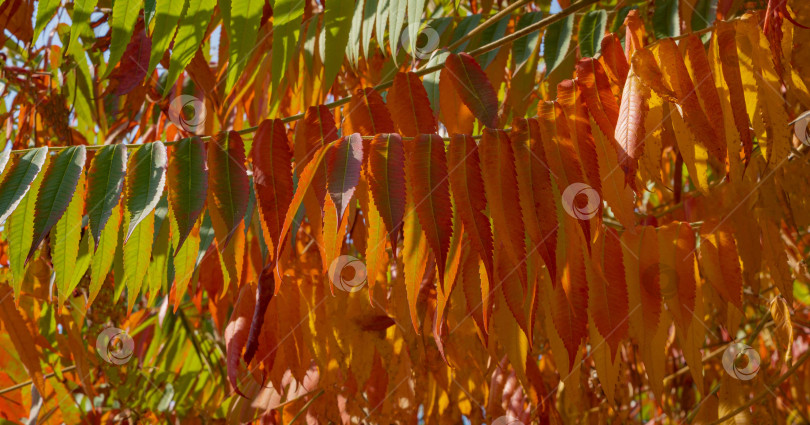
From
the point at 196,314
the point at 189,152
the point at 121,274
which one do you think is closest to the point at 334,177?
the point at 189,152

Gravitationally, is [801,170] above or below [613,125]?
below

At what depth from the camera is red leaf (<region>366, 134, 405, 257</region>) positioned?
4.17ft

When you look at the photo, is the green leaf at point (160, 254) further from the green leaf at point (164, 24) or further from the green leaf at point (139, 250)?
the green leaf at point (164, 24)

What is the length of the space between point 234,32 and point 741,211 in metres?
1.10

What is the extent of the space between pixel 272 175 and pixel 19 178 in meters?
0.45

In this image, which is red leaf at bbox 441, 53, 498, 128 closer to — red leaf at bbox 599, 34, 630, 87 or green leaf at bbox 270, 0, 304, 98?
red leaf at bbox 599, 34, 630, 87

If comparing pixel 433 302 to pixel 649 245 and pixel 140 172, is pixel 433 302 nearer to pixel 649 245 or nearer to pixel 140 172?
pixel 649 245

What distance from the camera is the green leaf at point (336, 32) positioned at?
1.74 meters

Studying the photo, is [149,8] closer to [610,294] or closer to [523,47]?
[523,47]

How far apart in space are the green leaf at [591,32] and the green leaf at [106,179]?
3.67 ft


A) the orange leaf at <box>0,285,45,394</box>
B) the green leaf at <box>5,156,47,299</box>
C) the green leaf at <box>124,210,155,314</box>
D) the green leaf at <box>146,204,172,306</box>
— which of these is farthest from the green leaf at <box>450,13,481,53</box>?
the orange leaf at <box>0,285,45,394</box>

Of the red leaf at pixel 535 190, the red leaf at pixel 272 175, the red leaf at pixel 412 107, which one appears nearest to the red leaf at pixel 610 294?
the red leaf at pixel 535 190

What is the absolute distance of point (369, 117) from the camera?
1631 mm

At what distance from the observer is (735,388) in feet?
A: 6.04
